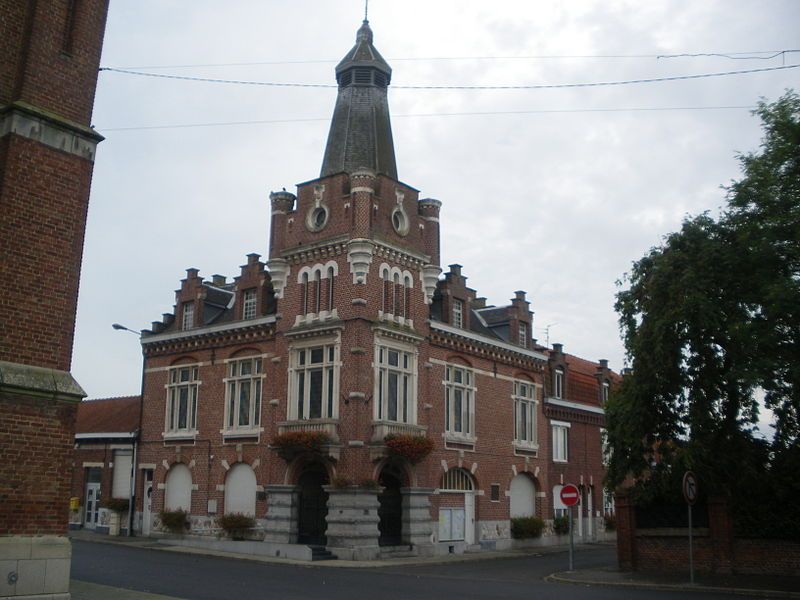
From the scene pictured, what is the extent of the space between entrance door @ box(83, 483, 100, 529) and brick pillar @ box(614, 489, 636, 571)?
27301 mm

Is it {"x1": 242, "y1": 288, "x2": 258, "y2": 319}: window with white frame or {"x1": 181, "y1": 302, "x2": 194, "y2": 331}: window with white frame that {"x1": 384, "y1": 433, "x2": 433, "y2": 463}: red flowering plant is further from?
{"x1": 181, "y1": 302, "x2": 194, "y2": 331}: window with white frame

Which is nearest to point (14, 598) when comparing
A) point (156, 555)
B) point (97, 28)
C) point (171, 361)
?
point (97, 28)

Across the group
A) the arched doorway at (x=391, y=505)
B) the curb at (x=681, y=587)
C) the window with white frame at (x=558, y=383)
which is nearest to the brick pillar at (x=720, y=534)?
the curb at (x=681, y=587)

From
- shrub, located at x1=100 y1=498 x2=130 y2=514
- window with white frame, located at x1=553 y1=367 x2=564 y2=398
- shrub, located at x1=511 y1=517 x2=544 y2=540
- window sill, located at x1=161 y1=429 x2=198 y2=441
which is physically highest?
window with white frame, located at x1=553 y1=367 x2=564 y2=398

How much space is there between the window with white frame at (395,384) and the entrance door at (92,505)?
60.0 ft

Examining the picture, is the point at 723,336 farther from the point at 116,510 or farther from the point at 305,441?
the point at 116,510

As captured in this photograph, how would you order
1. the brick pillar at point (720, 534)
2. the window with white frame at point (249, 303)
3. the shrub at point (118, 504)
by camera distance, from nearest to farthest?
the brick pillar at point (720, 534), the window with white frame at point (249, 303), the shrub at point (118, 504)

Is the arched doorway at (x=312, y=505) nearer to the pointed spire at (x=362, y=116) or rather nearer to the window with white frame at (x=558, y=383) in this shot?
the pointed spire at (x=362, y=116)

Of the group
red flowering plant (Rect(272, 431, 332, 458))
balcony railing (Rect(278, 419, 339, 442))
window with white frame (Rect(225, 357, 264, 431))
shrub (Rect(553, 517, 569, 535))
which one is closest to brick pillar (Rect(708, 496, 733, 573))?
balcony railing (Rect(278, 419, 339, 442))

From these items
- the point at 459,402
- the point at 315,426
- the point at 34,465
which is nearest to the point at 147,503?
the point at 315,426

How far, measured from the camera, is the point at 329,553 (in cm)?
3088

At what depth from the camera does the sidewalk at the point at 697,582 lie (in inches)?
813

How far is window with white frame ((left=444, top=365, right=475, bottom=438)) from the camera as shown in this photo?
121 feet

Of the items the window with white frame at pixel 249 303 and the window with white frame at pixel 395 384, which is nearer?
the window with white frame at pixel 395 384
